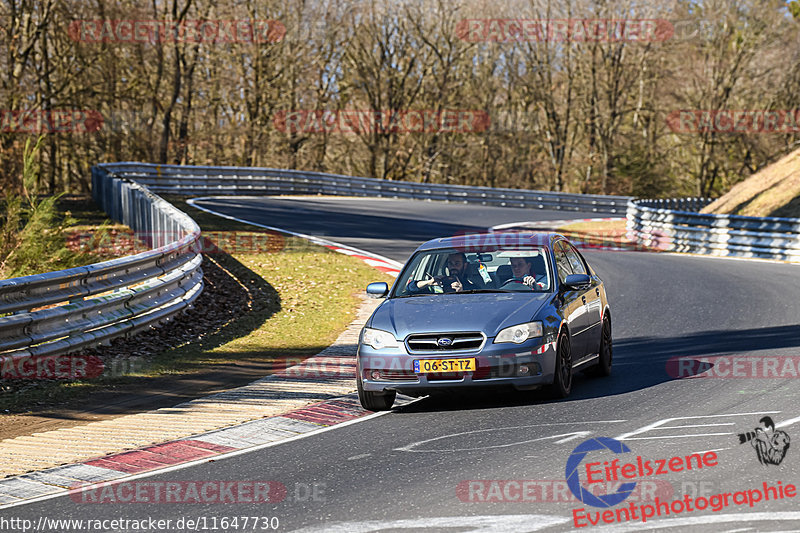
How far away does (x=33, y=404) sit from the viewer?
9281 millimetres

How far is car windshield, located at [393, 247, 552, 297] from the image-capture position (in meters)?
9.74

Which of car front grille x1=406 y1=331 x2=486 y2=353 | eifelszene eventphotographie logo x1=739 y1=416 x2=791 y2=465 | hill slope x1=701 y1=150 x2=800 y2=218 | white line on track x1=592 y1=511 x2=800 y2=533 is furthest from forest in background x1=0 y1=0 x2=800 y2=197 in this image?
white line on track x1=592 y1=511 x2=800 y2=533

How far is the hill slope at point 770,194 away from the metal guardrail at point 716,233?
4.83 m

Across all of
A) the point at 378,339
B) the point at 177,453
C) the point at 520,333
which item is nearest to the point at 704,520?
the point at 520,333

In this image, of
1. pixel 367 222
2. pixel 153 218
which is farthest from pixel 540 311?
pixel 367 222

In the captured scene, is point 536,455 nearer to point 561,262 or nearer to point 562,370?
point 562,370

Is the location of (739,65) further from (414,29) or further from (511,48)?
(414,29)

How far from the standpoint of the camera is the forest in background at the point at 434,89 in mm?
50281

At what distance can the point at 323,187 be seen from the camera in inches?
1704

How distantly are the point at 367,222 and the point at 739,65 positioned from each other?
33217mm

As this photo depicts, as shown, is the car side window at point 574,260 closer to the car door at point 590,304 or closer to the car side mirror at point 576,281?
the car door at point 590,304

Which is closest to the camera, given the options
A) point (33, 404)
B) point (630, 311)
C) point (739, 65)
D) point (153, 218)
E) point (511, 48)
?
point (33, 404)

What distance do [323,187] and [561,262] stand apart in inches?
1317

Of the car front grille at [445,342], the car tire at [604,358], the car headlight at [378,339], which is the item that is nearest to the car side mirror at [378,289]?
the car headlight at [378,339]
